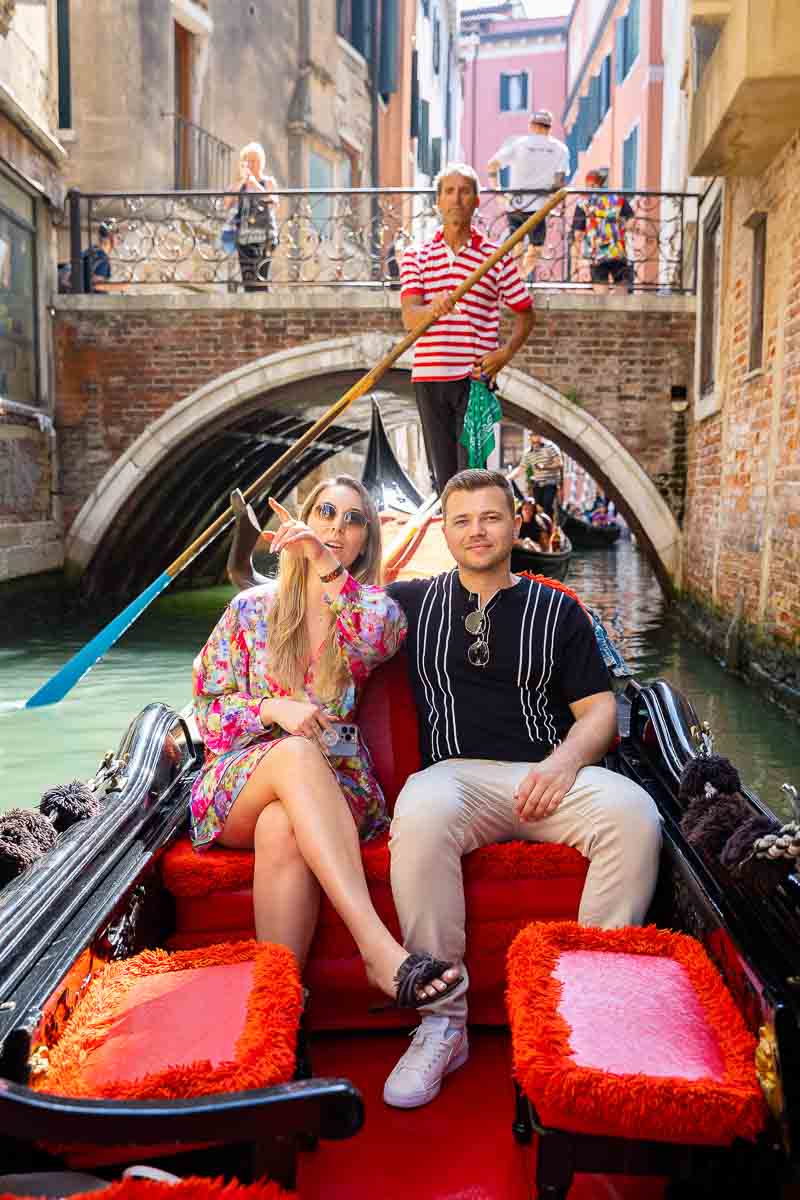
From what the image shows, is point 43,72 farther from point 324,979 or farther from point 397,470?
point 324,979

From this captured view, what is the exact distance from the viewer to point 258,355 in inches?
303

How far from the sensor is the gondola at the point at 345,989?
3.26ft

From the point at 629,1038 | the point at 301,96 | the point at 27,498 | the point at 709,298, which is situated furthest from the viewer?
the point at 301,96

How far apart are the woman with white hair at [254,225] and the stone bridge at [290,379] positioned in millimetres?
346

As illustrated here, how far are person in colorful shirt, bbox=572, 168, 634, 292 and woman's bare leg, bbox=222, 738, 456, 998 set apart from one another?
6.32 m

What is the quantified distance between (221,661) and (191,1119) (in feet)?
2.89

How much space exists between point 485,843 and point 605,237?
21.6 feet

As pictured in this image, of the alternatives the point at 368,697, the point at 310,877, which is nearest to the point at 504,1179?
the point at 310,877

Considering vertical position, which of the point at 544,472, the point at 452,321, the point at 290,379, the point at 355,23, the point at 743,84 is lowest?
the point at 544,472

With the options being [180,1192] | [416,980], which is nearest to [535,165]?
[416,980]

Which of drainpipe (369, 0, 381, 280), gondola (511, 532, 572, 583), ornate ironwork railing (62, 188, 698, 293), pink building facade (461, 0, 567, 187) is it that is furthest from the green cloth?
pink building facade (461, 0, 567, 187)

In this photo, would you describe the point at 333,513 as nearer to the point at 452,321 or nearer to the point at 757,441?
the point at 452,321

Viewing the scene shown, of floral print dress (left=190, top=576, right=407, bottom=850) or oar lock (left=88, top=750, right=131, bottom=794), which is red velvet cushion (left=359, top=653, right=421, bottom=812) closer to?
floral print dress (left=190, top=576, right=407, bottom=850)

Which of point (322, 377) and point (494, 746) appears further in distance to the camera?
point (322, 377)
